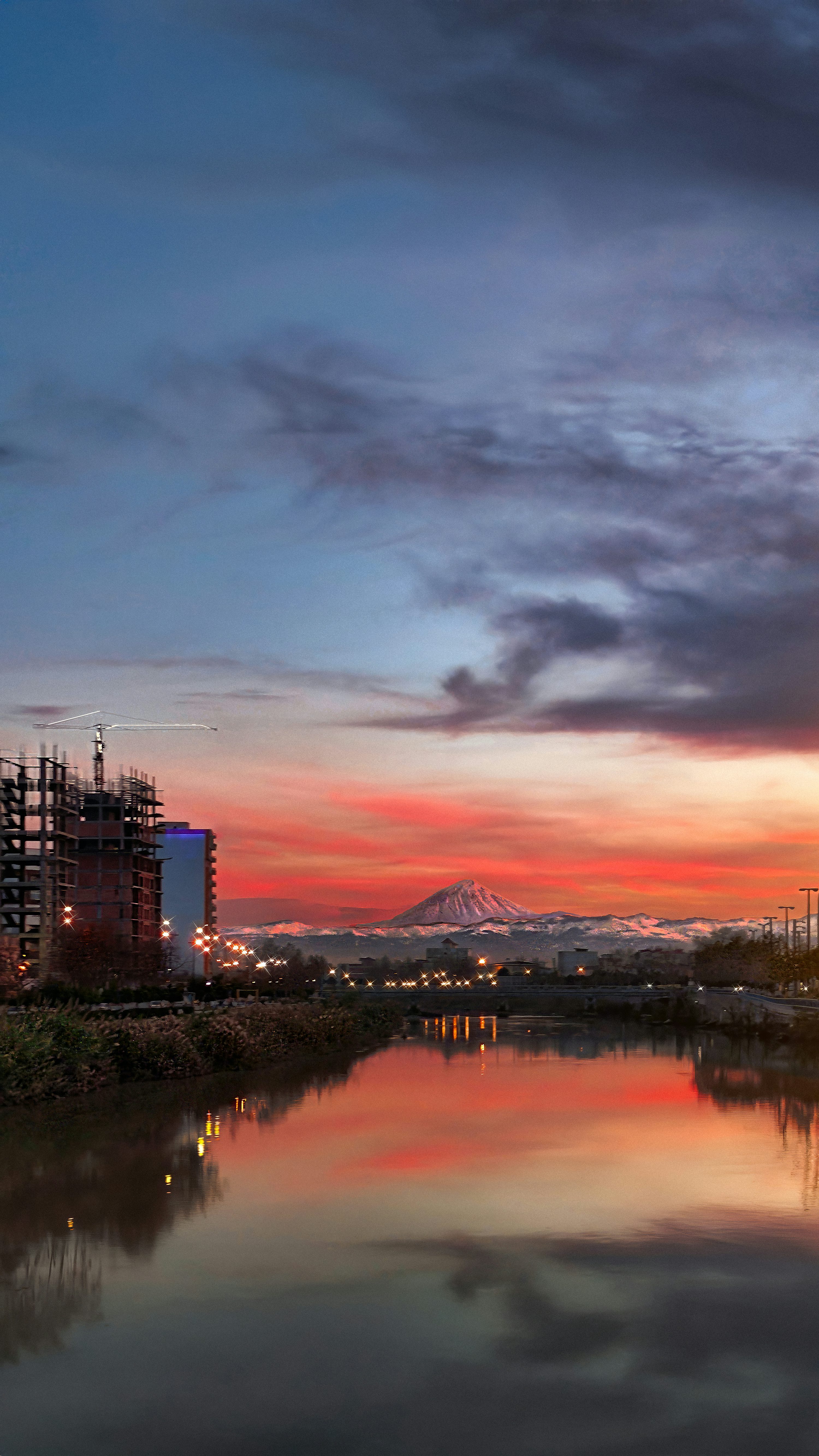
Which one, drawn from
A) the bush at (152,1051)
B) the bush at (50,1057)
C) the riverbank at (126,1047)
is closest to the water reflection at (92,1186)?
the bush at (50,1057)

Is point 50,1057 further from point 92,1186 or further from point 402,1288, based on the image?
point 402,1288

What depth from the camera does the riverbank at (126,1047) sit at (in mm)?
36750

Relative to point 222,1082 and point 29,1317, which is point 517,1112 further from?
point 29,1317

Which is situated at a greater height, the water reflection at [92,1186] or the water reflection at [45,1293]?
the water reflection at [45,1293]

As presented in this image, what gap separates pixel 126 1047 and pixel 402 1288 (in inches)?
1131

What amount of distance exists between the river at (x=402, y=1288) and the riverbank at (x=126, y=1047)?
5.23 ft

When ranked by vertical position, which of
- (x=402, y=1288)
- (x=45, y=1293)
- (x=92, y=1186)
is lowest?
(x=92, y=1186)

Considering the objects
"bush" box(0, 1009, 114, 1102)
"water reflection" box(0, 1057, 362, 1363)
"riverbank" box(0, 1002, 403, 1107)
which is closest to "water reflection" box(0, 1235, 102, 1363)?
"water reflection" box(0, 1057, 362, 1363)

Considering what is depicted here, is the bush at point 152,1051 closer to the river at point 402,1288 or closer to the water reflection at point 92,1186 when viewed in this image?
the water reflection at point 92,1186

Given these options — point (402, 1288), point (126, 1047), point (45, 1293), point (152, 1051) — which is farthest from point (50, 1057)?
point (402, 1288)

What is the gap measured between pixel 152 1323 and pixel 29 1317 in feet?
4.57

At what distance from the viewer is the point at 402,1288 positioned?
17359 mm

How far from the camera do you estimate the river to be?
39.7 ft

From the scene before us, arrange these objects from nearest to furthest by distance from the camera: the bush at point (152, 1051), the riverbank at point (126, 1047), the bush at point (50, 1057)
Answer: the bush at point (50, 1057) → the riverbank at point (126, 1047) → the bush at point (152, 1051)
